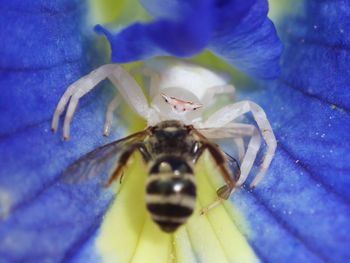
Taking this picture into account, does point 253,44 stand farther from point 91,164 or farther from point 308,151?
point 91,164

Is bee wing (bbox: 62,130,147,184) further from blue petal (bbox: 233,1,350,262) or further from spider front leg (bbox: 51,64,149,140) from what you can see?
blue petal (bbox: 233,1,350,262)

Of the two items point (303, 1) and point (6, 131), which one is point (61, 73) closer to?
point (6, 131)

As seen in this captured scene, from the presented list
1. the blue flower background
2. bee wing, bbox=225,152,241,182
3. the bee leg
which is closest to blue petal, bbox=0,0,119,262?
the blue flower background

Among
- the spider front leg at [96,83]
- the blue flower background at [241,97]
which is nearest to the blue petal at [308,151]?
the blue flower background at [241,97]

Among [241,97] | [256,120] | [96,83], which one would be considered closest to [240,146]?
[256,120]

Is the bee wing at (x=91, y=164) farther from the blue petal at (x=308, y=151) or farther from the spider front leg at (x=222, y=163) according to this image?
the blue petal at (x=308, y=151)
